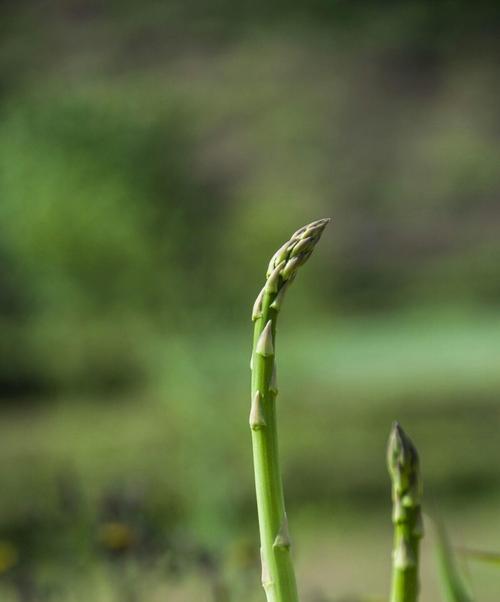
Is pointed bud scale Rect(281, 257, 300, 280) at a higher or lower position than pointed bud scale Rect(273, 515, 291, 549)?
higher

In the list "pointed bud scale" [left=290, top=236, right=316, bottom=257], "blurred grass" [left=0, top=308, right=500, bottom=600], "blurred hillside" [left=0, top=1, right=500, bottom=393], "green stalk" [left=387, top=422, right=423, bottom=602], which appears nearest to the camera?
"green stalk" [left=387, top=422, right=423, bottom=602]

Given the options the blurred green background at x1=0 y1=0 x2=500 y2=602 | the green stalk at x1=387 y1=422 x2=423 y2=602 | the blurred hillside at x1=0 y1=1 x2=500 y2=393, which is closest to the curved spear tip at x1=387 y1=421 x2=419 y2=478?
the green stalk at x1=387 y1=422 x2=423 y2=602

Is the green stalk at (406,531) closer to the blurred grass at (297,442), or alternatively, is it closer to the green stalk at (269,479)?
the green stalk at (269,479)

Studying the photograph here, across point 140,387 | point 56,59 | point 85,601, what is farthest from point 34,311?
point 56,59

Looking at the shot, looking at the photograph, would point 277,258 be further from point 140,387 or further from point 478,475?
point 140,387

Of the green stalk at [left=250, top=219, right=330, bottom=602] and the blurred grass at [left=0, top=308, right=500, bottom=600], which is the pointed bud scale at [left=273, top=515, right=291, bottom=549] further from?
the blurred grass at [left=0, top=308, right=500, bottom=600]

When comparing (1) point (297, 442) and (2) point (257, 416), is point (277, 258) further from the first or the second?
(1) point (297, 442)

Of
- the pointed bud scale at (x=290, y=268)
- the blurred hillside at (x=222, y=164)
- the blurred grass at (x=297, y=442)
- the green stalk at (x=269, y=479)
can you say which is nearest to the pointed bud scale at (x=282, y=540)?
the green stalk at (x=269, y=479)
